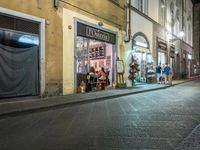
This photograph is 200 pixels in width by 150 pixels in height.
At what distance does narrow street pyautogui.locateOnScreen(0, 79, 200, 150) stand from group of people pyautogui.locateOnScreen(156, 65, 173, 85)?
17137 millimetres

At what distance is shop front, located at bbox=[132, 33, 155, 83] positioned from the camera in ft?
84.6

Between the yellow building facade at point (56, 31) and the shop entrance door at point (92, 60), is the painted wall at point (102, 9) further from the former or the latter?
the shop entrance door at point (92, 60)

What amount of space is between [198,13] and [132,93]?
161ft

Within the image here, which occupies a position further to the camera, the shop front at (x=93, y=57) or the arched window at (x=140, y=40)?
the arched window at (x=140, y=40)

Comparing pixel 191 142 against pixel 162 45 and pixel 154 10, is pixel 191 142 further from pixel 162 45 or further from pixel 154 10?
pixel 162 45

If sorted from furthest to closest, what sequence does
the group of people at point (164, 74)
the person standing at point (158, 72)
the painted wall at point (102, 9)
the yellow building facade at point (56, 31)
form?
the person standing at point (158, 72)
the group of people at point (164, 74)
the painted wall at point (102, 9)
the yellow building facade at point (56, 31)

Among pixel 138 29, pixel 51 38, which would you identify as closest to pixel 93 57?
pixel 51 38

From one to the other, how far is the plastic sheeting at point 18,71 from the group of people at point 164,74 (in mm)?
15957

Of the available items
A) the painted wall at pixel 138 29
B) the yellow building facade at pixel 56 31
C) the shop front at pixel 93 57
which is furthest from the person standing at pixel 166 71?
the yellow building facade at pixel 56 31

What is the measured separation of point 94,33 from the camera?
749 inches

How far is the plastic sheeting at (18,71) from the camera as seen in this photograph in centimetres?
1240

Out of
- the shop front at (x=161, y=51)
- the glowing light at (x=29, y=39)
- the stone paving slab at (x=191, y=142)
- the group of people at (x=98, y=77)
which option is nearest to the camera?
the stone paving slab at (x=191, y=142)

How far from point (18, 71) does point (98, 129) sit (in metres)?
6.66

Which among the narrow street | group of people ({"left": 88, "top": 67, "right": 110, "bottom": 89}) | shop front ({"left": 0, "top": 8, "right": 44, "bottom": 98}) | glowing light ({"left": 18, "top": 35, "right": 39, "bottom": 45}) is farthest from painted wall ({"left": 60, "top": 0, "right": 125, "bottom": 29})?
the narrow street
